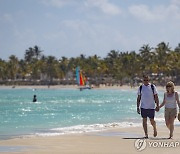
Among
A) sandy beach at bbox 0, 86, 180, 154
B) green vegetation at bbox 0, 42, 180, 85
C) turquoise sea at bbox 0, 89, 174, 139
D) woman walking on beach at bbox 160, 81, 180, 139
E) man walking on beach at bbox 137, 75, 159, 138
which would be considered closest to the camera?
sandy beach at bbox 0, 86, 180, 154

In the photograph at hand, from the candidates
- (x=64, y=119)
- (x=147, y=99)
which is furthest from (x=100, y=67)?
(x=147, y=99)

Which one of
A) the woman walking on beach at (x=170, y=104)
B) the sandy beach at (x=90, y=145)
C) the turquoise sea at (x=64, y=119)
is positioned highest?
the woman walking on beach at (x=170, y=104)

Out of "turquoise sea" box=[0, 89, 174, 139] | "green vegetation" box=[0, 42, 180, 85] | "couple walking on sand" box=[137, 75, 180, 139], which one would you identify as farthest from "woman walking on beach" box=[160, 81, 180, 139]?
"green vegetation" box=[0, 42, 180, 85]

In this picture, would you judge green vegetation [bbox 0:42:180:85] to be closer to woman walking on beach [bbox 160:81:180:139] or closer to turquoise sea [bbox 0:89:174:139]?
turquoise sea [bbox 0:89:174:139]

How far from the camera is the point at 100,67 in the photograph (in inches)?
5512

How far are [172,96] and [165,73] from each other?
358ft

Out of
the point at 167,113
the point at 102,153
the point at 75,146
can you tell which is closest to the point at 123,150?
the point at 102,153

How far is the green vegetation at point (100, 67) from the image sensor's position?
119000mm

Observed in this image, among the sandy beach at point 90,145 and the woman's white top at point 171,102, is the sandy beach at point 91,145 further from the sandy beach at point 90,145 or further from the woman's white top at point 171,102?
the woman's white top at point 171,102

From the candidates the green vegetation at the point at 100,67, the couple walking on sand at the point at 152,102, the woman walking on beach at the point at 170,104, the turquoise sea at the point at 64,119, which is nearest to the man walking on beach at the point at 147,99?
the couple walking on sand at the point at 152,102

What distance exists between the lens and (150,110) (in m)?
12.8

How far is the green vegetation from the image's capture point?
119000 mm

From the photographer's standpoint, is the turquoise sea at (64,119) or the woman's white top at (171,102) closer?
the woman's white top at (171,102)

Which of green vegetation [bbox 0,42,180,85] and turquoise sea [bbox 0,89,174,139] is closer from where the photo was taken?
A: turquoise sea [bbox 0,89,174,139]
